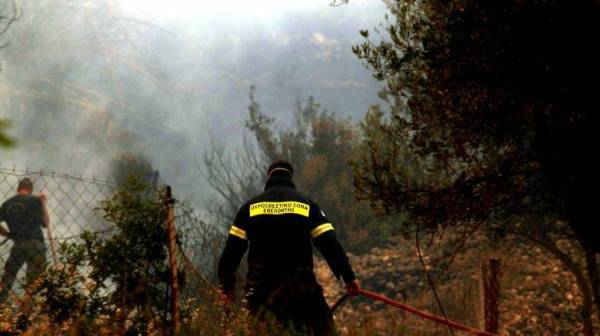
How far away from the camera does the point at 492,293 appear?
5145 millimetres

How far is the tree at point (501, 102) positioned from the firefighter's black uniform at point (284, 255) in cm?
77

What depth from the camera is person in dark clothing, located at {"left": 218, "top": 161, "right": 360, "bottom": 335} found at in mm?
4129

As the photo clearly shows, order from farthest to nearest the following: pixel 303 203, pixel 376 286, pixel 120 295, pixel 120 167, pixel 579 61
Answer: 1. pixel 120 167
2. pixel 376 286
3. pixel 303 203
4. pixel 120 295
5. pixel 579 61

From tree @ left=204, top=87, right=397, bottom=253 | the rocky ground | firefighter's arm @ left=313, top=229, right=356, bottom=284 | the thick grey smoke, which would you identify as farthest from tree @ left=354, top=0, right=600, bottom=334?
the thick grey smoke

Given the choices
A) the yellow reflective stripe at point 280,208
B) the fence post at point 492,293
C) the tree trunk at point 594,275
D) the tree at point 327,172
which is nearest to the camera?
the yellow reflective stripe at point 280,208

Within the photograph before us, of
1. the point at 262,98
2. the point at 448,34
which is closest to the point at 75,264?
the point at 448,34

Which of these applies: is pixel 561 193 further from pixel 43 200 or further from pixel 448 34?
pixel 43 200

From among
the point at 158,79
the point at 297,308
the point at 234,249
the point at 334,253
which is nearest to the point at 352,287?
the point at 334,253

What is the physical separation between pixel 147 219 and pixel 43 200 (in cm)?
349

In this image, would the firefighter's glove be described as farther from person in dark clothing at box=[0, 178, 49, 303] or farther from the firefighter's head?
the firefighter's head

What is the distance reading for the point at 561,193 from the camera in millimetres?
4043

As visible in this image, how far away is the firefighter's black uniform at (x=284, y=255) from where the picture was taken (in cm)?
413

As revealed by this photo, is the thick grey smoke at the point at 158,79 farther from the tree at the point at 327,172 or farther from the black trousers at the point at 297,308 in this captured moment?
the black trousers at the point at 297,308

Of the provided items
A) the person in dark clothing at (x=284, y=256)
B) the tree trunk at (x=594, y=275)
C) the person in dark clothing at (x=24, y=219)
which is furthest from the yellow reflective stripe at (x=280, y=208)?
the person in dark clothing at (x=24, y=219)
